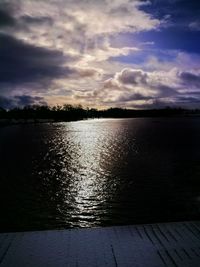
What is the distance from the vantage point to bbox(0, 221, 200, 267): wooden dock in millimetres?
10469

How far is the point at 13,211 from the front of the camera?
1955 cm

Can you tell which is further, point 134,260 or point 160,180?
point 160,180

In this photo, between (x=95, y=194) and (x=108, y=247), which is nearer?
(x=108, y=247)

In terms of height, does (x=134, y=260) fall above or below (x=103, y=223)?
above

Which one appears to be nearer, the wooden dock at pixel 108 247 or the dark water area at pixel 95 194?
the wooden dock at pixel 108 247

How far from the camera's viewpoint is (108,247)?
37.8 feet

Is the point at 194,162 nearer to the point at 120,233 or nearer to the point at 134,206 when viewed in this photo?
the point at 134,206

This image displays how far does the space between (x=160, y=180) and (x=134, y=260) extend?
18.1 meters

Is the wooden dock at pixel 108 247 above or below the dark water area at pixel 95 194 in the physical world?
above

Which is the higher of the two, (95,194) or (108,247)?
(108,247)

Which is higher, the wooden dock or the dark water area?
the wooden dock

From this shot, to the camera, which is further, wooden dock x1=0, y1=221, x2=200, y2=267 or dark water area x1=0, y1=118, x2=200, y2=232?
dark water area x1=0, y1=118, x2=200, y2=232

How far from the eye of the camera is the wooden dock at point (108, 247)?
10469 millimetres

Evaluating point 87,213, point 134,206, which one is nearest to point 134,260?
point 87,213
